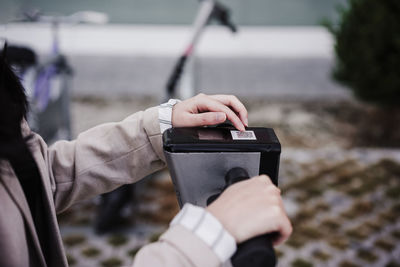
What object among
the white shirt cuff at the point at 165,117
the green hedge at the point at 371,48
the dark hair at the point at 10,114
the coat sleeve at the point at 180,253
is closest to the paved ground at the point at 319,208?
the green hedge at the point at 371,48

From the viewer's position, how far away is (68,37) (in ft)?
17.8

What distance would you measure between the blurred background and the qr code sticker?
6.37 ft

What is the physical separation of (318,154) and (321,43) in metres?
1.97

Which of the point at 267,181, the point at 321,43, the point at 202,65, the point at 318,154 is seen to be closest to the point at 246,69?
the point at 202,65

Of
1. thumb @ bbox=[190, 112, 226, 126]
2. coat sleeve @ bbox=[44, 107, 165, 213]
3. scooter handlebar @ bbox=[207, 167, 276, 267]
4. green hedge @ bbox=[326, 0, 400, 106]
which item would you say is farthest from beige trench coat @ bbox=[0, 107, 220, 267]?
green hedge @ bbox=[326, 0, 400, 106]

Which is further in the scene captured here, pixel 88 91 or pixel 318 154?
pixel 88 91

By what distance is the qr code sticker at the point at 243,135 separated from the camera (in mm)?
1015

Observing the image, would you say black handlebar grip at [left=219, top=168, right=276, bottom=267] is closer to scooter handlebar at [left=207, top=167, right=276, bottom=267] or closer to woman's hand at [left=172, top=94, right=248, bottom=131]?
scooter handlebar at [left=207, top=167, right=276, bottom=267]

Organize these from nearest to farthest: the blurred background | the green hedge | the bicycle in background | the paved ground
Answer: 1. the bicycle in background
2. the paved ground
3. the blurred background
4. the green hedge

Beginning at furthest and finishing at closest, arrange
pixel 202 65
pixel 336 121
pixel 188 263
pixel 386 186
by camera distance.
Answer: pixel 202 65, pixel 336 121, pixel 386 186, pixel 188 263

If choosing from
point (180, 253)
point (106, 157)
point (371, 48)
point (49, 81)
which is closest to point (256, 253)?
point (180, 253)

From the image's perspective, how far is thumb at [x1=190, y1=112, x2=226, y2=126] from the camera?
1.11 metres

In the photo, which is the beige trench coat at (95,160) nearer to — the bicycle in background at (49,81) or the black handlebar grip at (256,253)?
the black handlebar grip at (256,253)

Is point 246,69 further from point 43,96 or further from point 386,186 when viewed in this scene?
point 43,96
